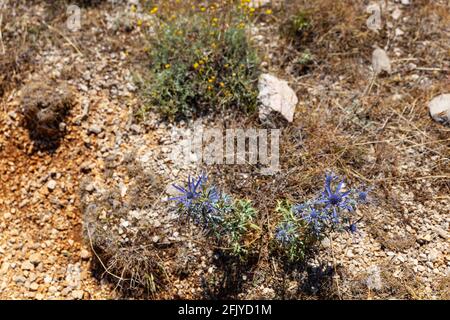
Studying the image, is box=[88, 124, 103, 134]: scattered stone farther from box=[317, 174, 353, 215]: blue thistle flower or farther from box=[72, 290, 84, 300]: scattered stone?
box=[317, 174, 353, 215]: blue thistle flower

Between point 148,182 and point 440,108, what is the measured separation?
254cm

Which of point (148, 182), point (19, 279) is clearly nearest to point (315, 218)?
point (148, 182)

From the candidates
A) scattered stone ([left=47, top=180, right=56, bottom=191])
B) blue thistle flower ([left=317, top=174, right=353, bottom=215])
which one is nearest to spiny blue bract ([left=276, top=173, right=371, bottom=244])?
blue thistle flower ([left=317, top=174, right=353, bottom=215])

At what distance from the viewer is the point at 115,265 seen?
3.32 metres

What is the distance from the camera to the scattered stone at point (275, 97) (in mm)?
3686

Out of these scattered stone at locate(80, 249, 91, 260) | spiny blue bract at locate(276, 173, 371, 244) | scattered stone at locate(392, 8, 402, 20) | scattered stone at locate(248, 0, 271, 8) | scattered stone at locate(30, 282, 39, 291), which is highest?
scattered stone at locate(248, 0, 271, 8)

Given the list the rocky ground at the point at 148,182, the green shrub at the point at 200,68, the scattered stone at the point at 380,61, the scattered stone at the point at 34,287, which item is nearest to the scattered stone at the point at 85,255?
the rocky ground at the point at 148,182

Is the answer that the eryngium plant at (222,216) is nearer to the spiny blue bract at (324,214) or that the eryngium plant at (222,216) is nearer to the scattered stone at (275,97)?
the spiny blue bract at (324,214)

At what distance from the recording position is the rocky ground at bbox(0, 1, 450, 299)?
3326 mm

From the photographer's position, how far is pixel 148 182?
139 inches

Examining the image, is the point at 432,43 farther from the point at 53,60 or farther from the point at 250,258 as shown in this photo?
the point at 53,60

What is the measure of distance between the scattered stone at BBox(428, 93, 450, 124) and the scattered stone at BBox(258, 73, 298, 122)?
3.88 ft

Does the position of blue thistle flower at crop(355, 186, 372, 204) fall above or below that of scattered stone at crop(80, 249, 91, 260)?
above

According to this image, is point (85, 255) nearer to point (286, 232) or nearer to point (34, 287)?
point (34, 287)
